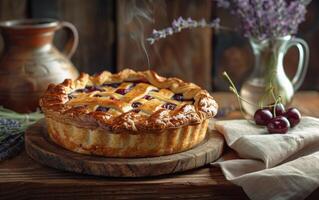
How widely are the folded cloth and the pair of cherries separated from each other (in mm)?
17

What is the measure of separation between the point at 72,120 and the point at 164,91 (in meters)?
0.32

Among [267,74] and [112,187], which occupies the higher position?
[267,74]

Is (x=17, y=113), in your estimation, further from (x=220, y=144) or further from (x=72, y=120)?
(x=220, y=144)

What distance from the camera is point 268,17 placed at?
5.74 feet

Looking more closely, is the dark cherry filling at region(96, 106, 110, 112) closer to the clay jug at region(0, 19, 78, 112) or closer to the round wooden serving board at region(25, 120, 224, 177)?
the round wooden serving board at region(25, 120, 224, 177)

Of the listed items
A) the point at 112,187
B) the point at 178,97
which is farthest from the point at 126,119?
the point at 178,97

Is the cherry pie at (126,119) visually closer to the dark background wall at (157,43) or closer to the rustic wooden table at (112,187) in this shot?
the rustic wooden table at (112,187)

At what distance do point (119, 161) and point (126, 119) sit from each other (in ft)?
0.30

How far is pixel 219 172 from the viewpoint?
1.36 meters

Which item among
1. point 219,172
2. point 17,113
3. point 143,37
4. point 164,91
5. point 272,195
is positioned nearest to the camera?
point 272,195

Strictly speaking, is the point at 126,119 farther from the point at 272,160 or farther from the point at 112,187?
the point at 272,160

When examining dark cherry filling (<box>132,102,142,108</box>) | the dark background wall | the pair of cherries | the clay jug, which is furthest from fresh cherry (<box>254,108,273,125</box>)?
the dark background wall

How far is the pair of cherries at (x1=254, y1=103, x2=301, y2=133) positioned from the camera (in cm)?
146

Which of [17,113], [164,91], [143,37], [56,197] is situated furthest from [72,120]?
[143,37]
